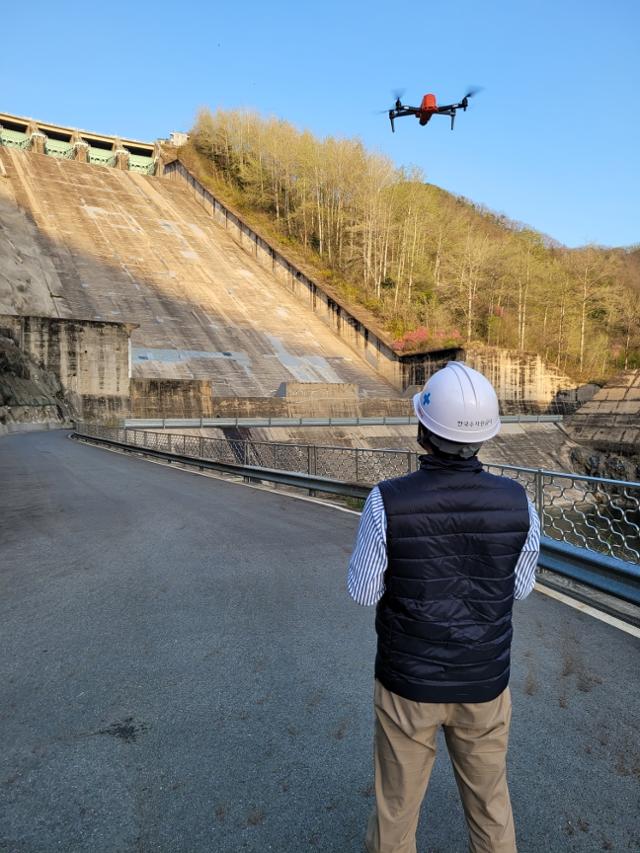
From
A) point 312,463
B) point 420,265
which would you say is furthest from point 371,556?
point 420,265

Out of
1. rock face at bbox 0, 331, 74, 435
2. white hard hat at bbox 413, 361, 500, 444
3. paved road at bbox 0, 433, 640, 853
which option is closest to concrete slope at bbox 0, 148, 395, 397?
rock face at bbox 0, 331, 74, 435

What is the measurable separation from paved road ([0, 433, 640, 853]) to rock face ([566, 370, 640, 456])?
3278 centimetres

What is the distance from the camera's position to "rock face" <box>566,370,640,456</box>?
112 ft

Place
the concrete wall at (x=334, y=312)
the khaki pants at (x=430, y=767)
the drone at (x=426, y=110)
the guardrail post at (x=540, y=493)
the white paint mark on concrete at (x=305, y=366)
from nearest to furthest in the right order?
the khaki pants at (x=430, y=767), the guardrail post at (x=540, y=493), the drone at (x=426, y=110), the white paint mark on concrete at (x=305, y=366), the concrete wall at (x=334, y=312)

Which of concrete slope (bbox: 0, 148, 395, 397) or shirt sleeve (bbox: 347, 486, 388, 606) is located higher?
concrete slope (bbox: 0, 148, 395, 397)

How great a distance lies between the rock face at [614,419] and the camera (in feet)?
112

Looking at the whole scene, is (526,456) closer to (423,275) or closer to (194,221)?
(423,275)

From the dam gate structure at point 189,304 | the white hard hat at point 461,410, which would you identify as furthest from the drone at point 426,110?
the white hard hat at point 461,410

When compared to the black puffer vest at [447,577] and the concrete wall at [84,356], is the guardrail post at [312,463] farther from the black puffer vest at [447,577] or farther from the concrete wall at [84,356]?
the concrete wall at [84,356]

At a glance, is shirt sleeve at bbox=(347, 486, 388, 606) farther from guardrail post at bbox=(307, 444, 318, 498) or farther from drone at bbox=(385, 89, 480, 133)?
drone at bbox=(385, 89, 480, 133)

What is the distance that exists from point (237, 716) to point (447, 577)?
6.49 feet

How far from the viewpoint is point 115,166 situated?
79500 mm

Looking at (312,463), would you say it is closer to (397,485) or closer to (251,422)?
(397,485)

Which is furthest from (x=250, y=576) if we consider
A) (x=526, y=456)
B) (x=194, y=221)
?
(x=194, y=221)
